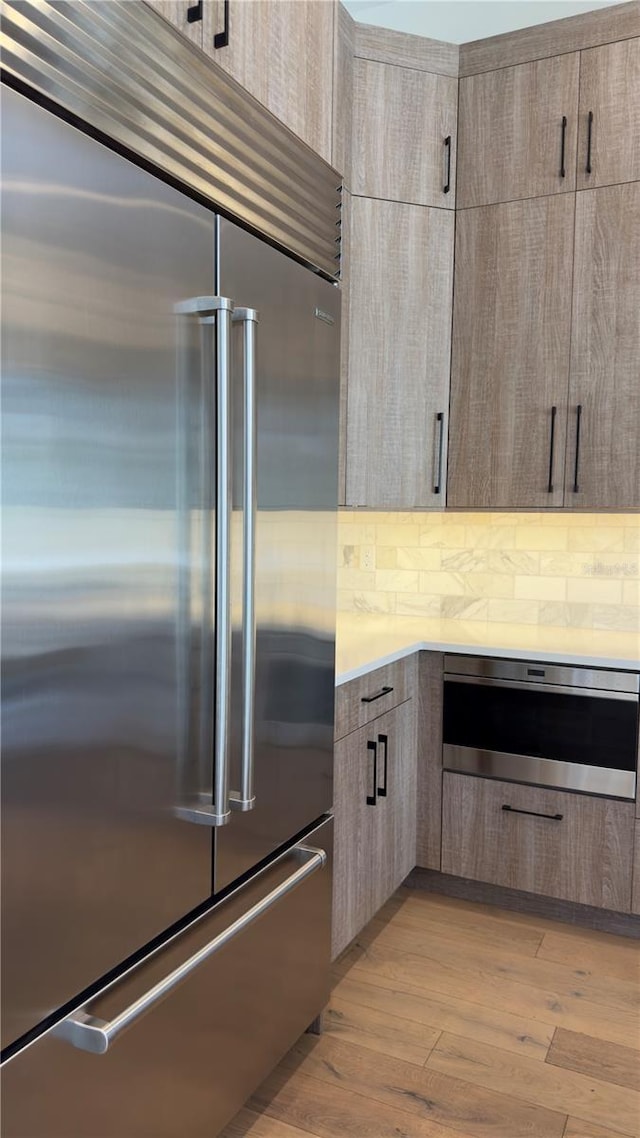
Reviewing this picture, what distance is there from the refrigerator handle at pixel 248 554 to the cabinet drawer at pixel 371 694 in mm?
599

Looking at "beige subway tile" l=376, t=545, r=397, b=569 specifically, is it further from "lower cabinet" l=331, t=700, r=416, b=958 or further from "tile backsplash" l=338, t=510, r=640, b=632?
"lower cabinet" l=331, t=700, r=416, b=958

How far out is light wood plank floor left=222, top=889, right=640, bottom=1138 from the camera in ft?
5.81

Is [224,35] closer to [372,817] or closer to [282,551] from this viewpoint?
[282,551]

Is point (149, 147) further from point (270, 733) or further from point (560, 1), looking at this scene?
point (560, 1)

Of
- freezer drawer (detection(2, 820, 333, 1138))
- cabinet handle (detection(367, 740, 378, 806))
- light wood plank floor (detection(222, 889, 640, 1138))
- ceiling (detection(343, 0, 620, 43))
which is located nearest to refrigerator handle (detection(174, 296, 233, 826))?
freezer drawer (detection(2, 820, 333, 1138))

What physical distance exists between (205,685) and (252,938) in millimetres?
600

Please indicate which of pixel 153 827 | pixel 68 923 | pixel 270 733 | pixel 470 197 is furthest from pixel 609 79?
pixel 68 923

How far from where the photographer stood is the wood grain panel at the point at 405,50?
8.25ft

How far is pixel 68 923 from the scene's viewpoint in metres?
1.11

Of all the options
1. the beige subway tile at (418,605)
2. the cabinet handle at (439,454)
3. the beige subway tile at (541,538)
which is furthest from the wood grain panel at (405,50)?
the beige subway tile at (418,605)

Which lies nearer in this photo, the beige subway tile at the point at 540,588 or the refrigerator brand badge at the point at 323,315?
the refrigerator brand badge at the point at 323,315

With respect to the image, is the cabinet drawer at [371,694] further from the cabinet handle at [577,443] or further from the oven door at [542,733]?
the cabinet handle at [577,443]

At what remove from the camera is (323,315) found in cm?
180

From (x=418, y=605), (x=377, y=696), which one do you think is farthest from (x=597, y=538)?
(x=377, y=696)
